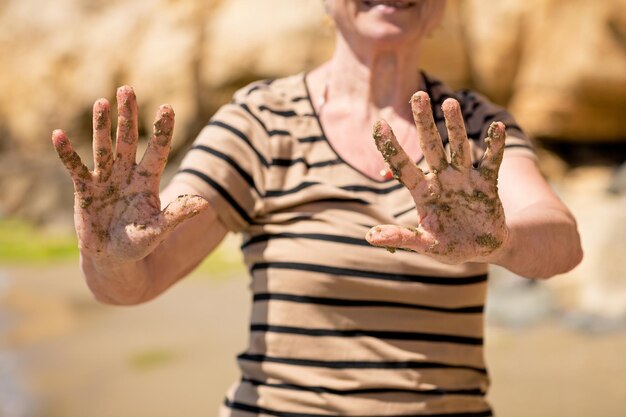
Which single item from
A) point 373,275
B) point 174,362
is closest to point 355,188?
point 373,275

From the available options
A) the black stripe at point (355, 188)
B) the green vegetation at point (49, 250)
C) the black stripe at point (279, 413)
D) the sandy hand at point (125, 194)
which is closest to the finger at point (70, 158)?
the sandy hand at point (125, 194)

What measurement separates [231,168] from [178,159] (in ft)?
21.8

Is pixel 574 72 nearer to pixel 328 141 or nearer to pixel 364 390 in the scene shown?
pixel 328 141

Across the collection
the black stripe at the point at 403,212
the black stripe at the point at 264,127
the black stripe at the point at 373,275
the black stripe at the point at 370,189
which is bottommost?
the black stripe at the point at 373,275

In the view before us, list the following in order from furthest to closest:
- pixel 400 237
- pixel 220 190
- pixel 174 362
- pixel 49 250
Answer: pixel 49 250
pixel 174 362
pixel 220 190
pixel 400 237

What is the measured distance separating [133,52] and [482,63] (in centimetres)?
384

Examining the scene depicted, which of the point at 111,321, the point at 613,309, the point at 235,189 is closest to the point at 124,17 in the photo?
the point at 111,321

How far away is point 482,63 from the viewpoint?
21.4 feet

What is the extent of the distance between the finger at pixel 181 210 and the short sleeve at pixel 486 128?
46 centimetres

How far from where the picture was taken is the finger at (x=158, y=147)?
96 cm

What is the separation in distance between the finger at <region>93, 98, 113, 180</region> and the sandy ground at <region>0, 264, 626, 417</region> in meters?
2.27

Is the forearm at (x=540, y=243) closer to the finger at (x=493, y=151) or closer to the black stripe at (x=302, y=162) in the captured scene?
the finger at (x=493, y=151)

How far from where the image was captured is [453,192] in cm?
92

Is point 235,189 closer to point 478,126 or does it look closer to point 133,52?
point 478,126
